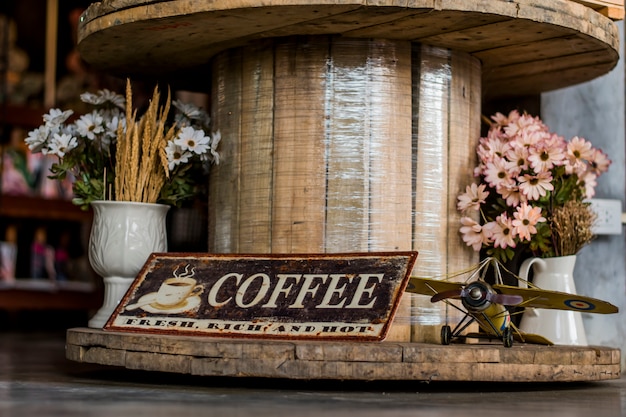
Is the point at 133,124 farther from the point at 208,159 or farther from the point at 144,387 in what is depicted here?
the point at 144,387

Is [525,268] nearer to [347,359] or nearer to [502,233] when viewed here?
[502,233]

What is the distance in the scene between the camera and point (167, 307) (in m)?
2.78

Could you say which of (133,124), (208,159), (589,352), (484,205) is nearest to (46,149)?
(133,124)

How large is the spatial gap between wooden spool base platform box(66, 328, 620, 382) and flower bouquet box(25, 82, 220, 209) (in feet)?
2.23

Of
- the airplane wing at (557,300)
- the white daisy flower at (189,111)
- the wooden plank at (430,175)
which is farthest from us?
the white daisy flower at (189,111)

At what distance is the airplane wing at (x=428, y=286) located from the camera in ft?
8.97

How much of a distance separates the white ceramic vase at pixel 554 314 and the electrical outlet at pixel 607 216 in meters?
0.39

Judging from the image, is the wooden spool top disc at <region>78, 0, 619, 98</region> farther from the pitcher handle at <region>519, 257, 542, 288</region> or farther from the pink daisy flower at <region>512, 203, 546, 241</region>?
the pitcher handle at <region>519, 257, 542, 288</region>

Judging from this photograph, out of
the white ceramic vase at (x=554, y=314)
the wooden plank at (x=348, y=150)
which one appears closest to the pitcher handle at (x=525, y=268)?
the white ceramic vase at (x=554, y=314)

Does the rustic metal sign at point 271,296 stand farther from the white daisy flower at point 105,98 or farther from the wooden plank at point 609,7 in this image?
the wooden plank at point 609,7

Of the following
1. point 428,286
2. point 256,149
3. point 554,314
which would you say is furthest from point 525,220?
point 256,149

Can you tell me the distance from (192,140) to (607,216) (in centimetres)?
143

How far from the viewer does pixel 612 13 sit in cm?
310

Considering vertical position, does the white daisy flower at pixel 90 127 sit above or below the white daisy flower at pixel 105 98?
below
